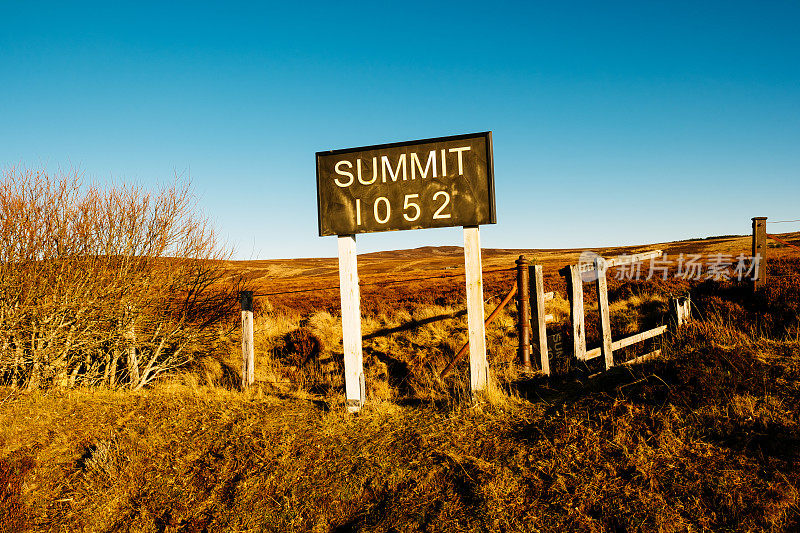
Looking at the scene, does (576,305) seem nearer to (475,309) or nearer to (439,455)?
(475,309)

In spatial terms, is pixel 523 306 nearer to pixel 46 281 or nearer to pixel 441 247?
pixel 46 281

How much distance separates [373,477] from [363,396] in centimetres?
177

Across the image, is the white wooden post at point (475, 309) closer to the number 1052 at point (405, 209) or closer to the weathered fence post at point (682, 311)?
the number 1052 at point (405, 209)

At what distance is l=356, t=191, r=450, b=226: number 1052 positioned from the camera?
5.76 m

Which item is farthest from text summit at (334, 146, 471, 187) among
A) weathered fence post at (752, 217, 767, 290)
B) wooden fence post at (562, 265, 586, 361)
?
weathered fence post at (752, 217, 767, 290)

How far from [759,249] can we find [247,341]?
35.8 feet

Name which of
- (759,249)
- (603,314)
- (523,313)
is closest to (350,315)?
(523,313)

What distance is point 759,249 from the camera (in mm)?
9922

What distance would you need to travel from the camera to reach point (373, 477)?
433 centimetres

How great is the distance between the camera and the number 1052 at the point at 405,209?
5.76m

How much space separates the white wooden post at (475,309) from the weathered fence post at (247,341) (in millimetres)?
4023

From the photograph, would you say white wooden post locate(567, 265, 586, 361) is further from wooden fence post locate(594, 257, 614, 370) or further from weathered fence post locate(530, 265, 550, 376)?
weathered fence post locate(530, 265, 550, 376)

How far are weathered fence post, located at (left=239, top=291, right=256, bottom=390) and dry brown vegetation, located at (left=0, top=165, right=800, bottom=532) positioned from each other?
1.28 feet

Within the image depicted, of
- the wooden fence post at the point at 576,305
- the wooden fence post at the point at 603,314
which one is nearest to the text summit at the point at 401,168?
the wooden fence post at the point at 576,305
